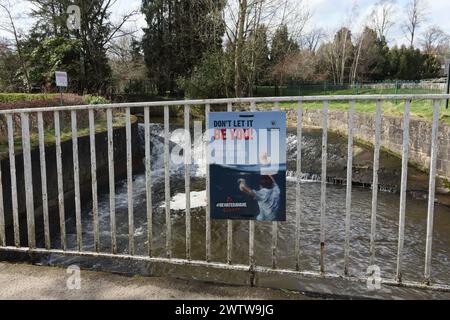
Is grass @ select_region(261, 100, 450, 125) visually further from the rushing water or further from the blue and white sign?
the blue and white sign

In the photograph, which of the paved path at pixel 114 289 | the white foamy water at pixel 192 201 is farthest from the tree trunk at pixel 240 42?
the paved path at pixel 114 289

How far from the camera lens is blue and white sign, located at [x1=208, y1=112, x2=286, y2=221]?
2924mm

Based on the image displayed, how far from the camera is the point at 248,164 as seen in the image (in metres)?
2.97

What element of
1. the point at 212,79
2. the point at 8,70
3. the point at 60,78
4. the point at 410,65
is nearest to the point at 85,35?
the point at 8,70

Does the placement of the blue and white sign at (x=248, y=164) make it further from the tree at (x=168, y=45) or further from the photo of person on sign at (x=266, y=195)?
the tree at (x=168, y=45)

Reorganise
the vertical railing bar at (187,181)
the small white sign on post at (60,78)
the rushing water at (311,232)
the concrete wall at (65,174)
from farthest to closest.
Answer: the small white sign on post at (60,78), the concrete wall at (65,174), the rushing water at (311,232), the vertical railing bar at (187,181)

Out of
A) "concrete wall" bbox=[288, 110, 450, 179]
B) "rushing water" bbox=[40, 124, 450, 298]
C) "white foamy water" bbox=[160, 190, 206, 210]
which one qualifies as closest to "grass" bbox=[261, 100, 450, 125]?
"concrete wall" bbox=[288, 110, 450, 179]

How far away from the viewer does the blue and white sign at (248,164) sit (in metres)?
2.92

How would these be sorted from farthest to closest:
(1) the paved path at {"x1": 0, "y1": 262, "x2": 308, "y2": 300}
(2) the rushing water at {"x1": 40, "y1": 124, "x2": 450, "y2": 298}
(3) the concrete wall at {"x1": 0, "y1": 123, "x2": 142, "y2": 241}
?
(3) the concrete wall at {"x1": 0, "y1": 123, "x2": 142, "y2": 241}, (2) the rushing water at {"x1": 40, "y1": 124, "x2": 450, "y2": 298}, (1) the paved path at {"x1": 0, "y1": 262, "x2": 308, "y2": 300}

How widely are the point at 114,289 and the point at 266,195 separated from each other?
1.31 metres

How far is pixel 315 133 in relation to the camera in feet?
60.1

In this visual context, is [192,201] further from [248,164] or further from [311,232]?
[248,164]

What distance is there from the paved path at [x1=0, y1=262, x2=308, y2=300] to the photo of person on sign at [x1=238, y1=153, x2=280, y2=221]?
551mm
